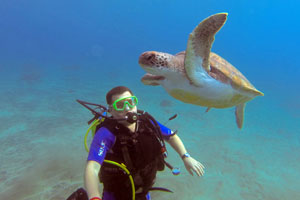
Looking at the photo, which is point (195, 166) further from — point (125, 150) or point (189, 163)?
point (125, 150)

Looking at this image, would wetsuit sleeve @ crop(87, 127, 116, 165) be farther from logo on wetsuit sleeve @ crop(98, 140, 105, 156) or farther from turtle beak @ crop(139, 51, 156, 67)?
turtle beak @ crop(139, 51, 156, 67)

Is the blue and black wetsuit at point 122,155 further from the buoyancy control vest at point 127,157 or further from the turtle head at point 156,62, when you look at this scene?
the turtle head at point 156,62

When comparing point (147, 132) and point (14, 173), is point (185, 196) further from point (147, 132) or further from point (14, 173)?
point (14, 173)

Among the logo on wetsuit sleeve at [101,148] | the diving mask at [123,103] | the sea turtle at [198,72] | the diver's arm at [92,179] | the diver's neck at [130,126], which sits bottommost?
the diver's arm at [92,179]

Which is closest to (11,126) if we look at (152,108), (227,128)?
(152,108)

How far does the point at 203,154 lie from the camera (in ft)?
21.9

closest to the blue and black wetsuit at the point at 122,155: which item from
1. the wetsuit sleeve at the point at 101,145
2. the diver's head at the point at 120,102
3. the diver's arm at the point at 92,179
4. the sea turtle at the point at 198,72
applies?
the wetsuit sleeve at the point at 101,145

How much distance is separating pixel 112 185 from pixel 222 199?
3613 mm

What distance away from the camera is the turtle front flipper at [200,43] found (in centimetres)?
179

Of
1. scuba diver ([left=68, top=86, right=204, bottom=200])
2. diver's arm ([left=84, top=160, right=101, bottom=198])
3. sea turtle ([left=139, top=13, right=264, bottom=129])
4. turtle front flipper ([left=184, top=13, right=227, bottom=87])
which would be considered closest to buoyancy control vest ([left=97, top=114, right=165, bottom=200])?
scuba diver ([left=68, top=86, right=204, bottom=200])

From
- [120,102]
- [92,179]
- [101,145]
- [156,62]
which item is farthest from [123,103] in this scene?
[92,179]

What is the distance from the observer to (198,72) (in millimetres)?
1960

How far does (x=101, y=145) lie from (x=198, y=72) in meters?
1.37

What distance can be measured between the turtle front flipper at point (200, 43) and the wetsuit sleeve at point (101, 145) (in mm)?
1167
